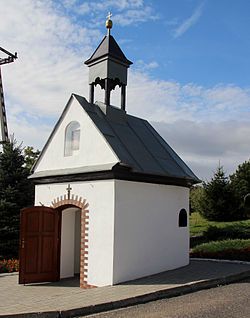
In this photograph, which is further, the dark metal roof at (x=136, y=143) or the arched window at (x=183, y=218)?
the arched window at (x=183, y=218)

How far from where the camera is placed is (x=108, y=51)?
11477 millimetres

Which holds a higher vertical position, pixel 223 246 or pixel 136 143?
pixel 136 143

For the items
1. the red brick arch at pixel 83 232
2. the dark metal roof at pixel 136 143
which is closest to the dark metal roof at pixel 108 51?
the dark metal roof at pixel 136 143

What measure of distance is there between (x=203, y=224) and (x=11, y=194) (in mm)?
11567

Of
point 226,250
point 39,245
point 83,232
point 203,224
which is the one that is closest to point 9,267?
point 39,245

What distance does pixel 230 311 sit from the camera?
702 cm

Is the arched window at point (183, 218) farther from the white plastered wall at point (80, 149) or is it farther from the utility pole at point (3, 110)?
the utility pole at point (3, 110)

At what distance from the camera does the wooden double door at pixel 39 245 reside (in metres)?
9.99

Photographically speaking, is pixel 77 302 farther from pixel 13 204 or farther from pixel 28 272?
pixel 13 204

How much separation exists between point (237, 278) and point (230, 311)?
344cm

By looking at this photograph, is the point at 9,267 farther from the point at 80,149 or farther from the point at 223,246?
the point at 223,246

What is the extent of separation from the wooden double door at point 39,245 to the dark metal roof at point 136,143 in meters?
2.65

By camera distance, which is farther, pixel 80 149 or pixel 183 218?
pixel 183 218

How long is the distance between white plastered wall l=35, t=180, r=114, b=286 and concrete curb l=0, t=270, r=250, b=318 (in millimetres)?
1458
